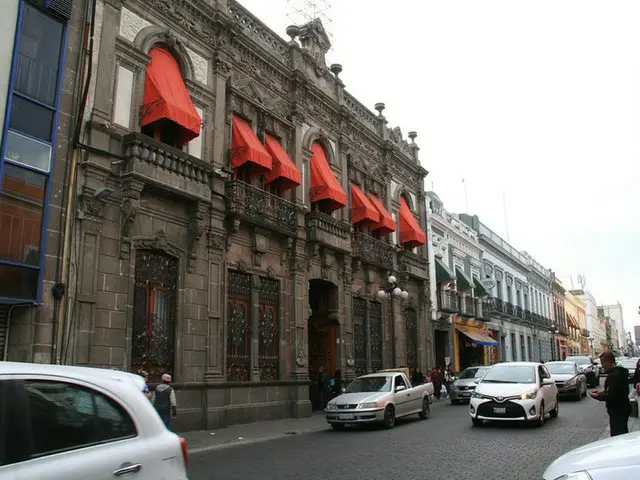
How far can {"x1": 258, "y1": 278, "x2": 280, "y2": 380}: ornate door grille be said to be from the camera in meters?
18.9

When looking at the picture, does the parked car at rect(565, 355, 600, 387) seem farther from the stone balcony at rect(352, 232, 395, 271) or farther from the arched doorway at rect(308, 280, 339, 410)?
the arched doorway at rect(308, 280, 339, 410)

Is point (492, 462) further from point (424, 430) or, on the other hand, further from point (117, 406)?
point (117, 406)

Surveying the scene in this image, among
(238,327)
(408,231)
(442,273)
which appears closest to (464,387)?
(408,231)

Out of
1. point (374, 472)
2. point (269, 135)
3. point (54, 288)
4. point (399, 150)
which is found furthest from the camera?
point (399, 150)

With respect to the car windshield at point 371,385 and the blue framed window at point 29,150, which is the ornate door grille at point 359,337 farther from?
the blue framed window at point 29,150

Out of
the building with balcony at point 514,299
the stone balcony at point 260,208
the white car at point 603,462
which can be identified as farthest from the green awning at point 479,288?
the white car at point 603,462

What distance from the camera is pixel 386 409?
631 inches

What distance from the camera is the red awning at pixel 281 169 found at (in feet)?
63.9

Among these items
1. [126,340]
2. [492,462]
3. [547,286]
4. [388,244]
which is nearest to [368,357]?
[388,244]

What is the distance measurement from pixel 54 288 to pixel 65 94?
443cm

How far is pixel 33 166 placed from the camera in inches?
488

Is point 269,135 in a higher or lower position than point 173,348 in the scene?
higher

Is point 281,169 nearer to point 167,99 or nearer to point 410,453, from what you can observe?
point 167,99

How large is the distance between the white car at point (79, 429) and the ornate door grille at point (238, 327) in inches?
531
